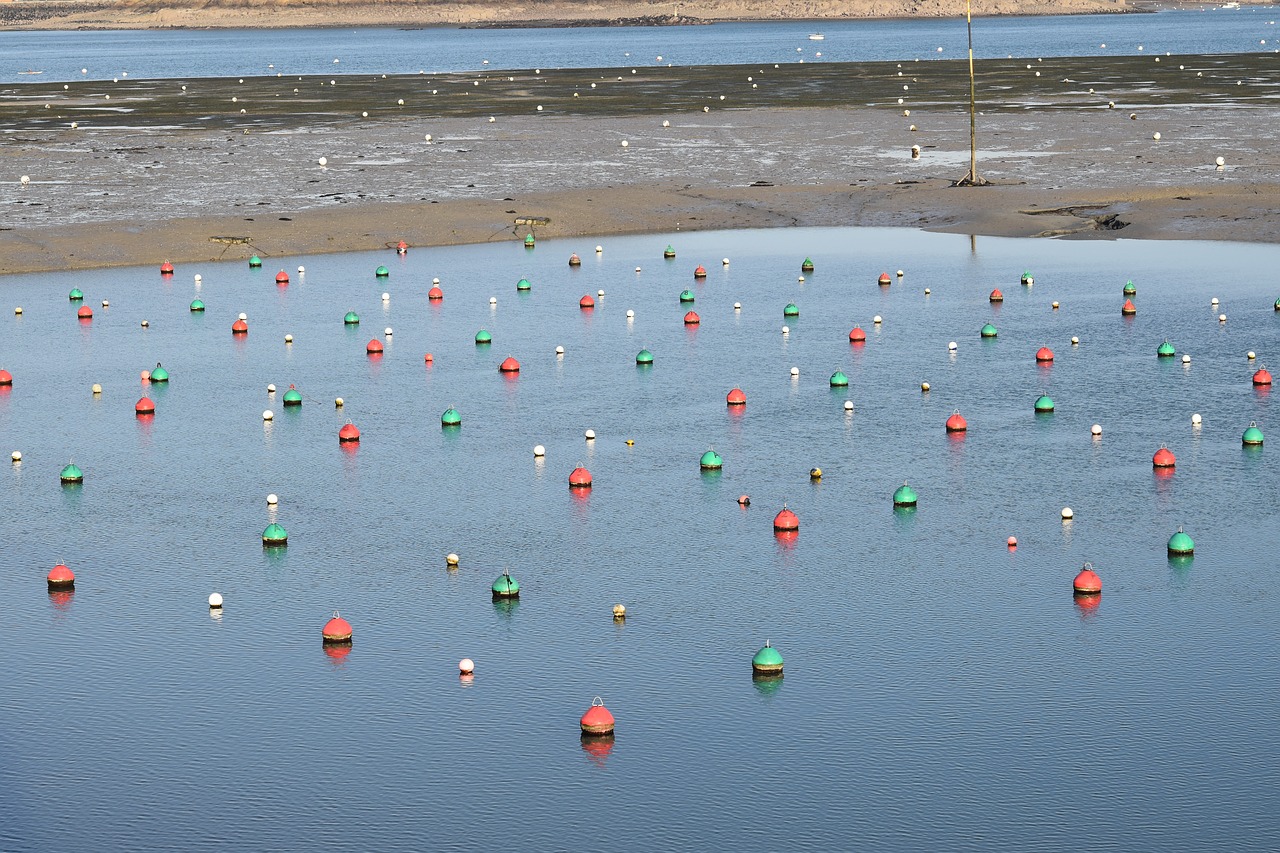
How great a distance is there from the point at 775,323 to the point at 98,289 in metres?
19.1

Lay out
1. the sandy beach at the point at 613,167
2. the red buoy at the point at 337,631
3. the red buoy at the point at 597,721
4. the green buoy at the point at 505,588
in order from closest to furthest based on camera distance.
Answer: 1. the red buoy at the point at 597,721
2. the red buoy at the point at 337,631
3. the green buoy at the point at 505,588
4. the sandy beach at the point at 613,167

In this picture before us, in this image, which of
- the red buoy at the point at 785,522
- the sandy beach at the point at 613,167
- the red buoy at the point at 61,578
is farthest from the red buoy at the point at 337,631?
the sandy beach at the point at 613,167

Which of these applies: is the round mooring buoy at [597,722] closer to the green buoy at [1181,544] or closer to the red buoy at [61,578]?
the red buoy at [61,578]

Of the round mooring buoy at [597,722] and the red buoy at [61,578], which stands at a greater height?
the red buoy at [61,578]

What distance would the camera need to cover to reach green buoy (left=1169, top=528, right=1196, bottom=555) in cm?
2728

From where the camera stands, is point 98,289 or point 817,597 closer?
point 817,597

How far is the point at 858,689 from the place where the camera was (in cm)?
2264

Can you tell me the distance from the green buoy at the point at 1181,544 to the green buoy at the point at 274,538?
12.8 meters

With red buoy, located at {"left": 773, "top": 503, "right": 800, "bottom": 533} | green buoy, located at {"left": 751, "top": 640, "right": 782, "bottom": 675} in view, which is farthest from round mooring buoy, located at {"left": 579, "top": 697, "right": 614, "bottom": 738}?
red buoy, located at {"left": 773, "top": 503, "right": 800, "bottom": 533}

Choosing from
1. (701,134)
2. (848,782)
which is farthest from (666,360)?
(701,134)

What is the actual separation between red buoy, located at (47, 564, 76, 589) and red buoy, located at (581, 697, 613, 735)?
9072 mm

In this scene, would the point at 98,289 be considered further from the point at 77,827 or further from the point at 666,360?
the point at 77,827

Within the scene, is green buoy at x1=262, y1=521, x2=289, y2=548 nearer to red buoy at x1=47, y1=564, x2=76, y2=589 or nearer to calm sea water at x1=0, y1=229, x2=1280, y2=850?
calm sea water at x1=0, y1=229, x2=1280, y2=850

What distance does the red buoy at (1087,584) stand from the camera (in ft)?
84.6
